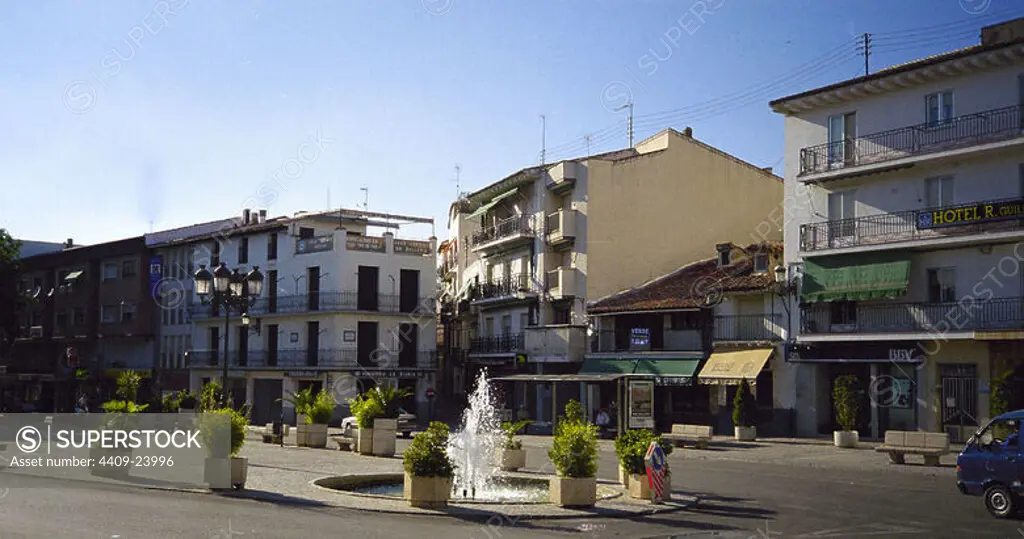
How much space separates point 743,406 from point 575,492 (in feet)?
72.1

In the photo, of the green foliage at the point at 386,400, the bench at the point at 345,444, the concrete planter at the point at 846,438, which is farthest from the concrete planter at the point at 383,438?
the concrete planter at the point at 846,438

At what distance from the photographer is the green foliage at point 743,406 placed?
39.2 metres

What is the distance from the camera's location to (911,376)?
1435 inches

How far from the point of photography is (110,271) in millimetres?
74375

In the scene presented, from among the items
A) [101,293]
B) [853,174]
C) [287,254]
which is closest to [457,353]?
[287,254]

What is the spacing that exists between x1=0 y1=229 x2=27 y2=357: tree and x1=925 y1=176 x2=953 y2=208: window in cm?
5463

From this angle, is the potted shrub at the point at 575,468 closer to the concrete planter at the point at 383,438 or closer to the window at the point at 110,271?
the concrete planter at the point at 383,438

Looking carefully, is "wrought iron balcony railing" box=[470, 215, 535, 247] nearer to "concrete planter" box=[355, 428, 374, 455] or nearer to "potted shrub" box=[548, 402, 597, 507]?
"concrete planter" box=[355, 428, 374, 455]

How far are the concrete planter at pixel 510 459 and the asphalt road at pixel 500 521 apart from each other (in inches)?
216

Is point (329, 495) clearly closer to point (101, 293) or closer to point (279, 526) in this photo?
point (279, 526)

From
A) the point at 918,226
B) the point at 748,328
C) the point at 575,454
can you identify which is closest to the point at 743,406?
the point at 748,328

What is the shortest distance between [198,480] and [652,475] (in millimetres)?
9852

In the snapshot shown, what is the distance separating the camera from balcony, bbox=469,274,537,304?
178 ft

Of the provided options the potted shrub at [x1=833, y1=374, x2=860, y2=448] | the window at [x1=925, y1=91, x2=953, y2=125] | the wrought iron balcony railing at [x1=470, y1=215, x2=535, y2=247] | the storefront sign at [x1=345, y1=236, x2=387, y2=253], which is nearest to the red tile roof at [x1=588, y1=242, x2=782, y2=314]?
the potted shrub at [x1=833, y1=374, x2=860, y2=448]
